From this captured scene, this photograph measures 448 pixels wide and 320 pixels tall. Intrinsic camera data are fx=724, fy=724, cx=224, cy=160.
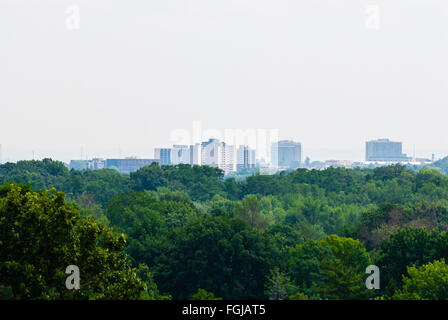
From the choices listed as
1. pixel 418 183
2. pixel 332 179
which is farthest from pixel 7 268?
pixel 332 179

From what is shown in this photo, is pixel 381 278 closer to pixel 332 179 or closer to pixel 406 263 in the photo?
pixel 406 263

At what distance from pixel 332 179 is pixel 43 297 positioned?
299 feet

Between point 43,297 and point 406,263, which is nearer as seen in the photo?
point 43,297

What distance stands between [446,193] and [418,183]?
9.42 m

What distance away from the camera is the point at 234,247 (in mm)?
45062

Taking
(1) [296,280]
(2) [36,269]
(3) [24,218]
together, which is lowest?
(1) [296,280]

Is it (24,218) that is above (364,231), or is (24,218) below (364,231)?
above

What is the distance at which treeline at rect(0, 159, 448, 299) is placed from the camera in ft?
83.8

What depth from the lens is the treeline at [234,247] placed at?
83.8 feet

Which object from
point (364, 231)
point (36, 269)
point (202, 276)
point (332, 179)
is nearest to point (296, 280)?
point (202, 276)

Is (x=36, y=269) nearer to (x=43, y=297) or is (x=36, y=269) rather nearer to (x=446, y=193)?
(x=43, y=297)

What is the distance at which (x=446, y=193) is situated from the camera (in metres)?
91.8
